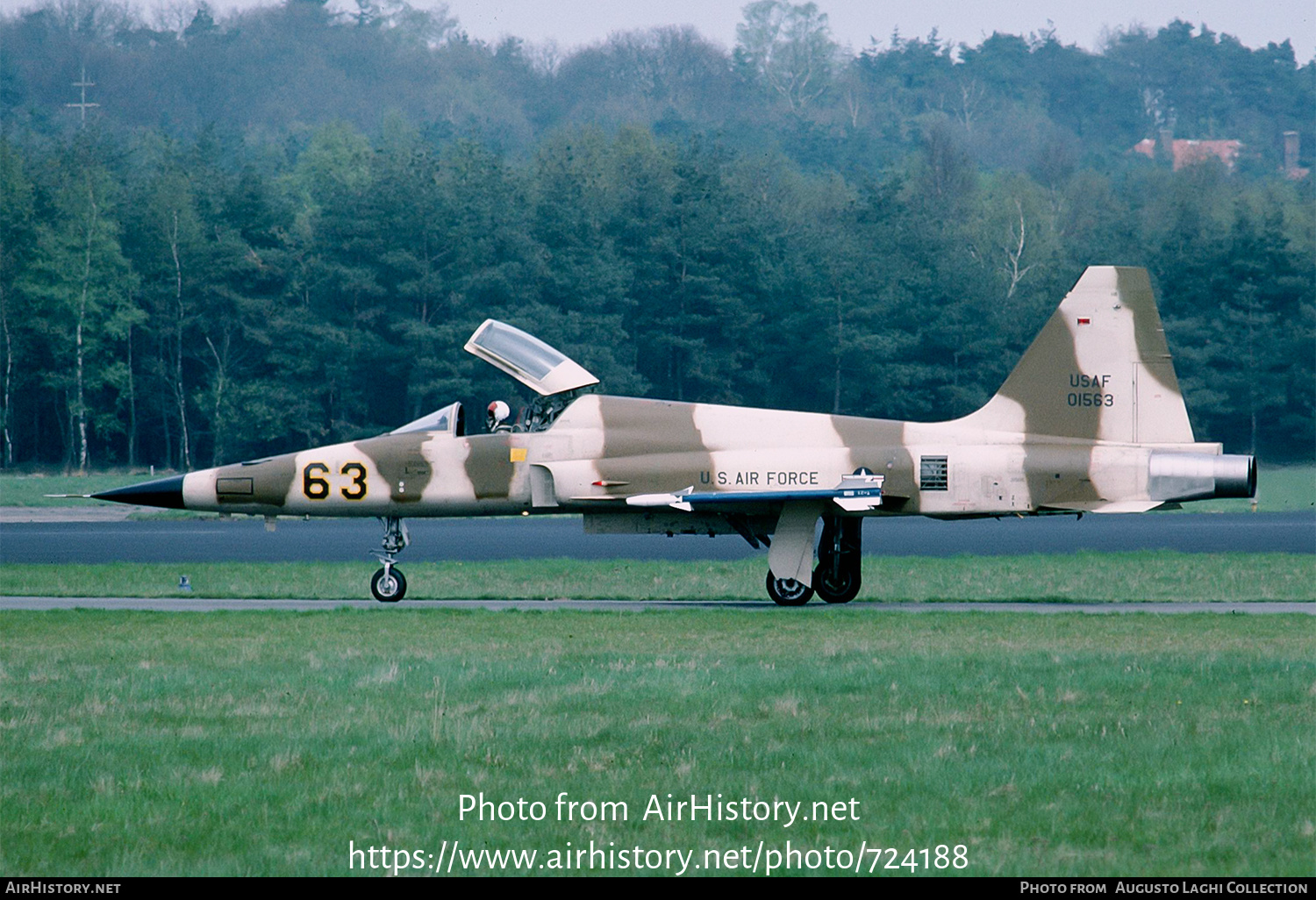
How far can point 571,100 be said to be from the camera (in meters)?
176

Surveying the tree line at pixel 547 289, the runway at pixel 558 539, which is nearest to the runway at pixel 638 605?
the runway at pixel 558 539

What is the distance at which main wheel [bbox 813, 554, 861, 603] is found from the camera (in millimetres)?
21672

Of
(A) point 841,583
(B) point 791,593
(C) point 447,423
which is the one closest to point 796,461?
(B) point 791,593

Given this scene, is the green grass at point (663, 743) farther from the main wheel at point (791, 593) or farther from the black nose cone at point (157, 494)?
the black nose cone at point (157, 494)

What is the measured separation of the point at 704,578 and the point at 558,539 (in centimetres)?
1193

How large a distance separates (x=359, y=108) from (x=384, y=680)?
162998mm

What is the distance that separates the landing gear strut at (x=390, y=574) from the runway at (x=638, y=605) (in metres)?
0.20

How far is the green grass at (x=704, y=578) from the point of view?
23.6 metres

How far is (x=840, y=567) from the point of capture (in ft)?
71.1

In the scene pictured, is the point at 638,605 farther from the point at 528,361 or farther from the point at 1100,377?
the point at 1100,377

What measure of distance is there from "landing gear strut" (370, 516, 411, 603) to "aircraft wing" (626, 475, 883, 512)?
345 cm

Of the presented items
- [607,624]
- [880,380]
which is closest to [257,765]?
[607,624]

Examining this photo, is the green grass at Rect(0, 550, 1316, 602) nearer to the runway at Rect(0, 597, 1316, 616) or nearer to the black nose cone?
the runway at Rect(0, 597, 1316, 616)

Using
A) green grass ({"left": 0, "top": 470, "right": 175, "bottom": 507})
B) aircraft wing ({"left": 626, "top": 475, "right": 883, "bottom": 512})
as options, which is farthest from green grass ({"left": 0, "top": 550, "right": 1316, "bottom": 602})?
green grass ({"left": 0, "top": 470, "right": 175, "bottom": 507})
